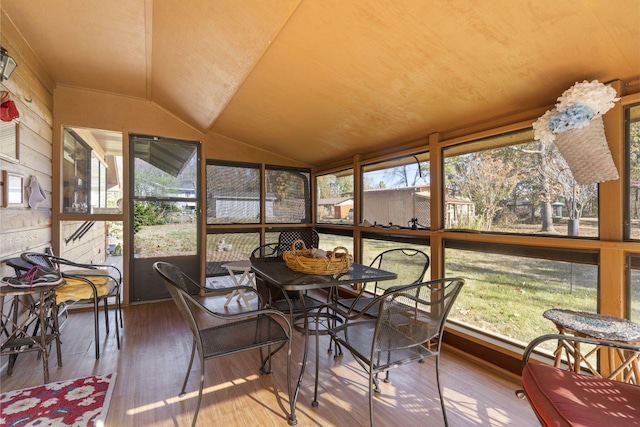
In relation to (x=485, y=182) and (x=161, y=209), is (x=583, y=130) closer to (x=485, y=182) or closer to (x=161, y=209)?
(x=485, y=182)

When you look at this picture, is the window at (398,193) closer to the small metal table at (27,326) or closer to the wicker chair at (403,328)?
the wicker chair at (403,328)

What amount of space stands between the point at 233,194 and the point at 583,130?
4.15 metres

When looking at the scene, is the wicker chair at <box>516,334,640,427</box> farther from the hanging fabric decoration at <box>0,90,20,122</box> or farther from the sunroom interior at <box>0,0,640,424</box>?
the hanging fabric decoration at <box>0,90,20,122</box>

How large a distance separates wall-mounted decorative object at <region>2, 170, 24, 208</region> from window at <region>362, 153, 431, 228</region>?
3525mm

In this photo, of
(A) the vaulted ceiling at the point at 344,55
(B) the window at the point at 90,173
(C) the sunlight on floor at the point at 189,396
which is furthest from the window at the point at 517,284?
(B) the window at the point at 90,173

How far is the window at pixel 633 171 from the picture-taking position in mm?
1772

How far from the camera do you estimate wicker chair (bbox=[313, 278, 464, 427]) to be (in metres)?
1.57

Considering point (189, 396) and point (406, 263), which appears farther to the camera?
point (406, 263)

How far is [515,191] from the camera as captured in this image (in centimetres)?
238

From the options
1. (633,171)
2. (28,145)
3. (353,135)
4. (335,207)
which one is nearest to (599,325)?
(633,171)

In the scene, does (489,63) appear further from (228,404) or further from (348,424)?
(228,404)

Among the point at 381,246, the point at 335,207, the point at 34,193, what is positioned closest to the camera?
the point at 34,193

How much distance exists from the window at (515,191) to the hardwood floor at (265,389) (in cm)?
122

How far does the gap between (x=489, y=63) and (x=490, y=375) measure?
2289mm
